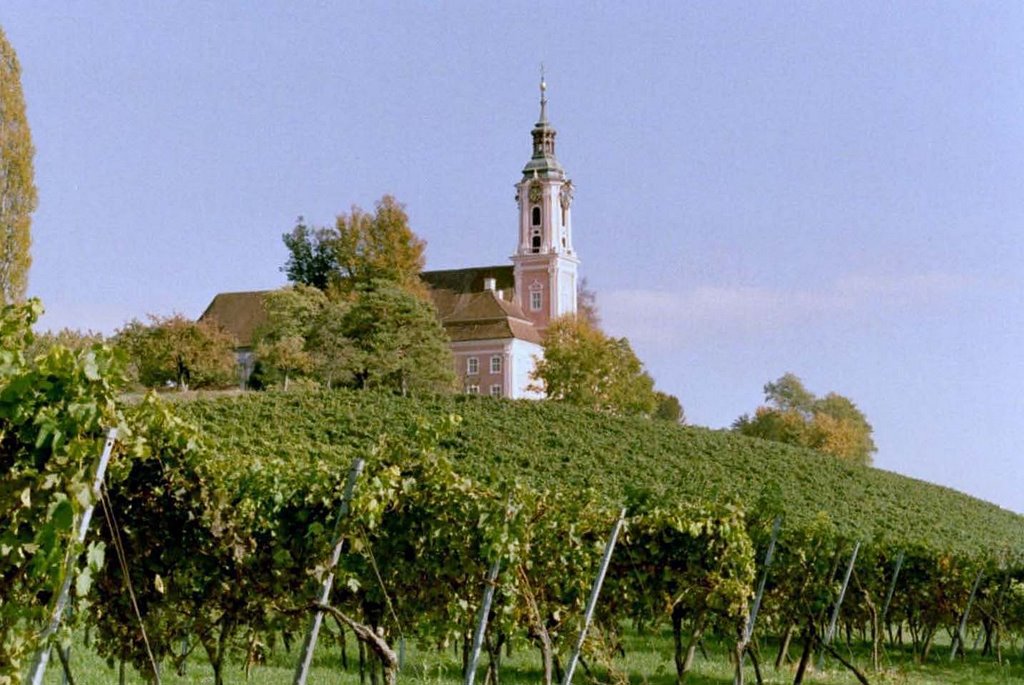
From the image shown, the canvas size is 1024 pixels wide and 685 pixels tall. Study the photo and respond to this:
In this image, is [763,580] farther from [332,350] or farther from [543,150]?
[543,150]

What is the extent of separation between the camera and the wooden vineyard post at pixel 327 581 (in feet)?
24.5

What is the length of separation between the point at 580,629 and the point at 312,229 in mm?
63280

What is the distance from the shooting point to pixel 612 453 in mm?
37969

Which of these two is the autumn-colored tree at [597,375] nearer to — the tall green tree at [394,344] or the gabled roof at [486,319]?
the tall green tree at [394,344]

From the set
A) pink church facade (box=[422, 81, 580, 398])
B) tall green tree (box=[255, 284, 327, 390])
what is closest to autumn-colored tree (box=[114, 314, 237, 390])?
tall green tree (box=[255, 284, 327, 390])

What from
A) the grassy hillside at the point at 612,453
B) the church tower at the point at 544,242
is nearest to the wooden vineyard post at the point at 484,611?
the grassy hillside at the point at 612,453

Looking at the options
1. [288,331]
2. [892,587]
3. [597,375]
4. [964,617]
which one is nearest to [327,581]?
[892,587]

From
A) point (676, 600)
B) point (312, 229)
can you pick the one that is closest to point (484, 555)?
point (676, 600)

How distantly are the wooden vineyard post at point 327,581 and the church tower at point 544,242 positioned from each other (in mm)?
70400

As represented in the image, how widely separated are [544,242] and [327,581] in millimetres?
74752

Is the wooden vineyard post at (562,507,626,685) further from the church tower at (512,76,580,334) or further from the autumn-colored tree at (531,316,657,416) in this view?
the church tower at (512,76,580,334)

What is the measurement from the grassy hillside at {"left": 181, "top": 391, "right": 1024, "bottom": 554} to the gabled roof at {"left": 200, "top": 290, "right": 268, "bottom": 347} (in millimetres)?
39478

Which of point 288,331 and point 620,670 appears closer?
point 620,670

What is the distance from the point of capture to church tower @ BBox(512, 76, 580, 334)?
80.1m
